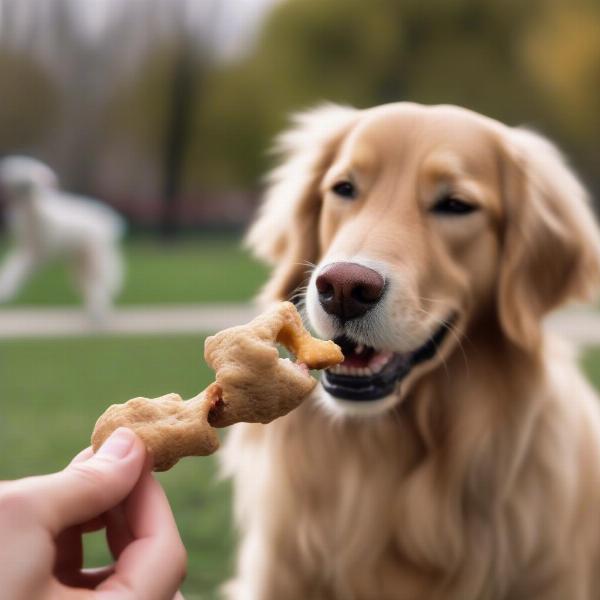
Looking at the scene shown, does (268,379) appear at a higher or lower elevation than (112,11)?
higher

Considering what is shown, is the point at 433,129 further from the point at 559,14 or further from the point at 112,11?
the point at 112,11

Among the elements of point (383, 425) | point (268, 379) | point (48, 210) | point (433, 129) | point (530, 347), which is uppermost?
point (433, 129)

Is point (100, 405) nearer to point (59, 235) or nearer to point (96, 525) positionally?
point (59, 235)

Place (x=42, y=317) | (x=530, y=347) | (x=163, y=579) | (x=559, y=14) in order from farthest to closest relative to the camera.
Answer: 1. (x=559, y=14)
2. (x=42, y=317)
3. (x=530, y=347)
4. (x=163, y=579)

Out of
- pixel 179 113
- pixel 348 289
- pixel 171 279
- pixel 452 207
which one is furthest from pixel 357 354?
pixel 179 113

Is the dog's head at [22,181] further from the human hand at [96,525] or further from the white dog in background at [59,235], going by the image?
the human hand at [96,525]

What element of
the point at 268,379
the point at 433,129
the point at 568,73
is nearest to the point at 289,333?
the point at 268,379

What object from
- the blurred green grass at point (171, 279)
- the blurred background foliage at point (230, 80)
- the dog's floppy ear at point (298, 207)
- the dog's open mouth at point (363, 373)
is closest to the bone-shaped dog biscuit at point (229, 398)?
the dog's open mouth at point (363, 373)

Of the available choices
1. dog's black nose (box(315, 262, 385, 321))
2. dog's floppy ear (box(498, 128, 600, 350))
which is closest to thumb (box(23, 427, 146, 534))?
dog's black nose (box(315, 262, 385, 321))
